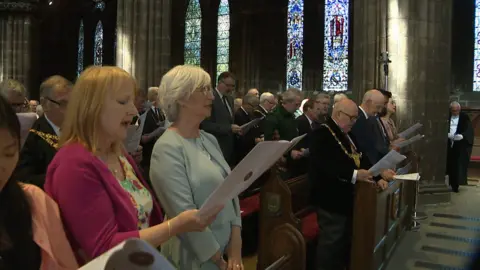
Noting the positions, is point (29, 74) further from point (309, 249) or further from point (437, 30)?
point (309, 249)

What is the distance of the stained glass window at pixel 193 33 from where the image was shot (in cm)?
1789

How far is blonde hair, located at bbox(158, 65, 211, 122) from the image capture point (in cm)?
214

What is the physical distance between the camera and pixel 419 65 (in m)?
7.76

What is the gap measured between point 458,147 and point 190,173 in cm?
848

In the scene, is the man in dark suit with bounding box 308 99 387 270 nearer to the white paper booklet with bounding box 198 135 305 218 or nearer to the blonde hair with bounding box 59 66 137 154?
the white paper booklet with bounding box 198 135 305 218

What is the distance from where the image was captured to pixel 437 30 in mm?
7895

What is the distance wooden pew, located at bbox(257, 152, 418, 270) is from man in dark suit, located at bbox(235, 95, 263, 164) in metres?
2.05

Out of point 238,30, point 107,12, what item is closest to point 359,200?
point 238,30

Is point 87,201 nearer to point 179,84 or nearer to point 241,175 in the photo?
point 241,175

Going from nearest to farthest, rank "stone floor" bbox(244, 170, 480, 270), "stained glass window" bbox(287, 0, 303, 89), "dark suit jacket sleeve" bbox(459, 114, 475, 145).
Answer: "stone floor" bbox(244, 170, 480, 270) < "dark suit jacket sleeve" bbox(459, 114, 475, 145) < "stained glass window" bbox(287, 0, 303, 89)

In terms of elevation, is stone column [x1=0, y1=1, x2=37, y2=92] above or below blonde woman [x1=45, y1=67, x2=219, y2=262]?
above

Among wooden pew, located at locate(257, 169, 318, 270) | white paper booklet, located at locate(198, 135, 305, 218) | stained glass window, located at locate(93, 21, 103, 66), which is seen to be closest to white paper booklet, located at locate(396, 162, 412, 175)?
wooden pew, located at locate(257, 169, 318, 270)

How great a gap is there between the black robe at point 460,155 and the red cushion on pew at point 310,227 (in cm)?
517

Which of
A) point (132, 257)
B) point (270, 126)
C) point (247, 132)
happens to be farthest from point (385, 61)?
point (132, 257)
